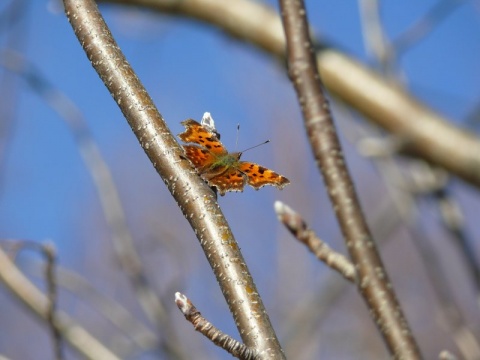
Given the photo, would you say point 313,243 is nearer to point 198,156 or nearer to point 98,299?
point 198,156

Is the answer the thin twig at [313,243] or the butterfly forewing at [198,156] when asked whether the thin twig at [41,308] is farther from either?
the butterfly forewing at [198,156]

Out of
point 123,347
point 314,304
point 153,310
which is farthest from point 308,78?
point 314,304

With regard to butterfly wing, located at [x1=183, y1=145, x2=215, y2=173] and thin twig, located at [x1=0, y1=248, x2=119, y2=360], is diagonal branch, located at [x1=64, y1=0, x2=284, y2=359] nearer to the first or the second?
butterfly wing, located at [x1=183, y1=145, x2=215, y2=173]

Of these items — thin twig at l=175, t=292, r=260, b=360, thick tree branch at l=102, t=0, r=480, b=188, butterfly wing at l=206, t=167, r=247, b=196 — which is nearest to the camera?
thin twig at l=175, t=292, r=260, b=360

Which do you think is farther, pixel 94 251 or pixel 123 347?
pixel 94 251

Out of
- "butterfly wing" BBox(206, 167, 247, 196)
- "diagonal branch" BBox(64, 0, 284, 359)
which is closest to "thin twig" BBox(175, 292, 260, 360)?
"diagonal branch" BBox(64, 0, 284, 359)

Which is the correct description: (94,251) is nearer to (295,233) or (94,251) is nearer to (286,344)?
(286,344)
